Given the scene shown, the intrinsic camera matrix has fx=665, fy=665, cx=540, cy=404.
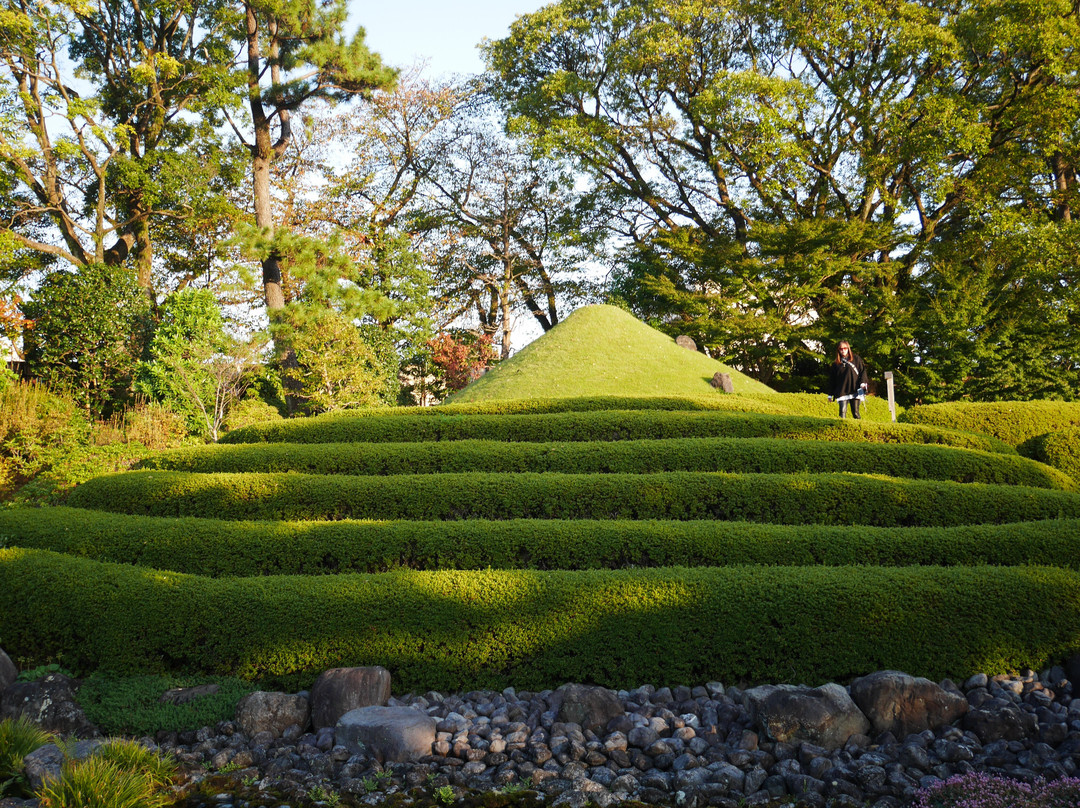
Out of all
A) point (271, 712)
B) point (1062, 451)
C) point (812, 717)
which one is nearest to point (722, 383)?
point (1062, 451)

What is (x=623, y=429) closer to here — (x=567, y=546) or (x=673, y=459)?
(x=673, y=459)

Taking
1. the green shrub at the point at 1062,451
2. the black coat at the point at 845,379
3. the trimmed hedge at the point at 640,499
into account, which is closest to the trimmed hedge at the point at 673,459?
the trimmed hedge at the point at 640,499

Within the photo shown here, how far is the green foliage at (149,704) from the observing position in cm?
525

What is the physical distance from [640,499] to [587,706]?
10.3 feet

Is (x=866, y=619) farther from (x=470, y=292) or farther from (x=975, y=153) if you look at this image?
(x=470, y=292)

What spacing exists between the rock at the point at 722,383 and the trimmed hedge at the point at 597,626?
1143 centimetres

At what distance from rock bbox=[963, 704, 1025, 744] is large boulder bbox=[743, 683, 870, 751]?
0.74m

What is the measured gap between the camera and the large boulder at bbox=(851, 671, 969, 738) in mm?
4922

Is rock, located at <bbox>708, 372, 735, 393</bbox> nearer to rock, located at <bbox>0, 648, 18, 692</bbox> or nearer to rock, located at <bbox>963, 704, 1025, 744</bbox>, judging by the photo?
rock, located at <bbox>963, 704, 1025, 744</bbox>

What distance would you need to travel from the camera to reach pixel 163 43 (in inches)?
887

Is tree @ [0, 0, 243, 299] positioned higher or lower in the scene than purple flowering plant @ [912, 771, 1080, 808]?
higher

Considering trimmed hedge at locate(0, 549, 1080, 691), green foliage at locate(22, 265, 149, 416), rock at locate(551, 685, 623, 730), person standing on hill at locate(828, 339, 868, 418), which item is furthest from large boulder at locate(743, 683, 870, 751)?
green foliage at locate(22, 265, 149, 416)

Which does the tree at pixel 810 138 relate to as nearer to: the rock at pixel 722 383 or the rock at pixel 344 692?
the rock at pixel 722 383

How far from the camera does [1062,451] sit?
10891 millimetres
